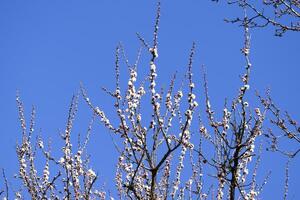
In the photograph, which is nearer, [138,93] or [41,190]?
→ [138,93]

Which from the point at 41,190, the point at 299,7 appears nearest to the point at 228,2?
the point at 299,7

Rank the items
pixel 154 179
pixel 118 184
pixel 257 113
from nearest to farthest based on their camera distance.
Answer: pixel 154 179 → pixel 257 113 → pixel 118 184

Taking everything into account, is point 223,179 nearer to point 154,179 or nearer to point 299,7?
point 154,179

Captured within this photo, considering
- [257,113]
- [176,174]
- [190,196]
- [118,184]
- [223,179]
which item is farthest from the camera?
[118,184]

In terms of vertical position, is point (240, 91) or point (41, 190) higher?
point (240, 91)

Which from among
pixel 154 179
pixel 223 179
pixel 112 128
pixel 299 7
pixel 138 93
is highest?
pixel 299 7

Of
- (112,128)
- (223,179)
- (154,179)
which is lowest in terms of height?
(154,179)

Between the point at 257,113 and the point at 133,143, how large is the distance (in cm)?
226

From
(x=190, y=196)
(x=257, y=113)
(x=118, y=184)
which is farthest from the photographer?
(x=118, y=184)

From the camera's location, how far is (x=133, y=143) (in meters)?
6.00

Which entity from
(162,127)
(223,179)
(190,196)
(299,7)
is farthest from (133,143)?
(299,7)

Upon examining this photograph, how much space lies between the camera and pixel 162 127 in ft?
19.6

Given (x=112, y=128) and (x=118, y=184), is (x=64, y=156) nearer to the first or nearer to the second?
(x=112, y=128)

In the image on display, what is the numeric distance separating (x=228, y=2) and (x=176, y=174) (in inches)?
134
